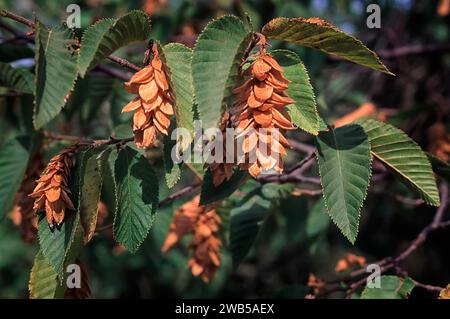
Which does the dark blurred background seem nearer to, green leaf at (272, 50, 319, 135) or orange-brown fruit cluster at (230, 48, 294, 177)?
green leaf at (272, 50, 319, 135)

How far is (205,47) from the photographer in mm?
1159

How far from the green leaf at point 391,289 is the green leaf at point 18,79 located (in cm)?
111

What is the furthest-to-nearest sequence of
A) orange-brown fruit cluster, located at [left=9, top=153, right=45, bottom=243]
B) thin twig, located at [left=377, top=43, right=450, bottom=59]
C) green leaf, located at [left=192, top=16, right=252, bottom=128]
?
thin twig, located at [left=377, top=43, right=450, bottom=59]
orange-brown fruit cluster, located at [left=9, top=153, right=45, bottom=243]
green leaf, located at [left=192, top=16, right=252, bottom=128]

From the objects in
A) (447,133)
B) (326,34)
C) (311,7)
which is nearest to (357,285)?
(326,34)

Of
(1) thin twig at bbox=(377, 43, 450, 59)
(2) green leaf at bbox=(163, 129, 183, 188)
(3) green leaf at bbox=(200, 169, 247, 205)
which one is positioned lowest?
(3) green leaf at bbox=(200, 169, 247, 205)

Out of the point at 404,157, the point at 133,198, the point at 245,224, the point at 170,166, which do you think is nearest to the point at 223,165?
the point at 170,166

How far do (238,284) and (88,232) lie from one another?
1.97 metres

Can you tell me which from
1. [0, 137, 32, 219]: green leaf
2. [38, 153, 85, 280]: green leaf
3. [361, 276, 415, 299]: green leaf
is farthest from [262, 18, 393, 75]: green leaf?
[0, 137, 32, 219]: green leaf

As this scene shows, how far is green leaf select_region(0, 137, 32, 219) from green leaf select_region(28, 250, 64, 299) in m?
0.29

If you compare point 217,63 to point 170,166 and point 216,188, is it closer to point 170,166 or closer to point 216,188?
point 170,166

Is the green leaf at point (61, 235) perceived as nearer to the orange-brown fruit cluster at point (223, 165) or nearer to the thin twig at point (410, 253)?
the orange-brown fruit cluster at point (223, 165)

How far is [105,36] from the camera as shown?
1184 millimetres

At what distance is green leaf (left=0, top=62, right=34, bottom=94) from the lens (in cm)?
185

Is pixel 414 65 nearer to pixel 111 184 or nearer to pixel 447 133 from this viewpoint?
pixel 447 133
